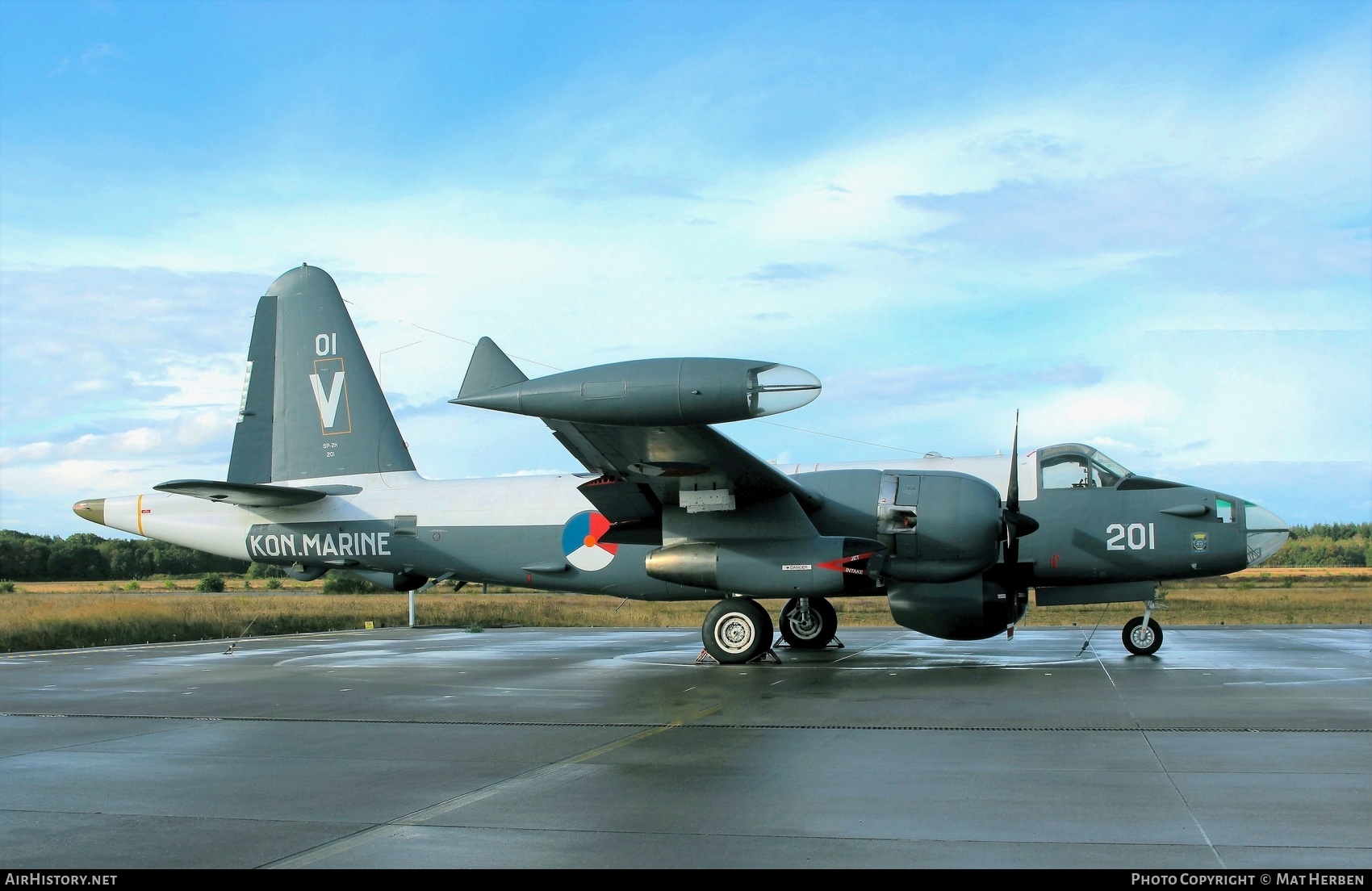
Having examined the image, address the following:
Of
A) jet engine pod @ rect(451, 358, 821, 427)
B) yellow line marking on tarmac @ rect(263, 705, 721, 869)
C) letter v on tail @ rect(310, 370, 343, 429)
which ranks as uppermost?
letter v on tail @ rect(310, 370, 343, 429)

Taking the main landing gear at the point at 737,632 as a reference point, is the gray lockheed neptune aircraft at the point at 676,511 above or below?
above

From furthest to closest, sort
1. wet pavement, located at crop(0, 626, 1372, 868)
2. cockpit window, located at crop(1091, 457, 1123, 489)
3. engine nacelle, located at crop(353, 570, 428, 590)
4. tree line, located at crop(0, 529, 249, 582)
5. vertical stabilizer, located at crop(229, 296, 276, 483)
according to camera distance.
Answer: tree line, located at crop(0, 529, 249, 582) < vertical stabilizer, located at crop(229, 296, 276, 483) < engine nacelle, located at crop(353, 570, 428, 590) < cockpit window, located at crop(1091, 457, 1123, 489) < wet pavement, located at crop(0, 626, 1372, 868)

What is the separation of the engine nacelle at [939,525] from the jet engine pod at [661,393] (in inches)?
181

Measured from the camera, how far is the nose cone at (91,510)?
19531 mm

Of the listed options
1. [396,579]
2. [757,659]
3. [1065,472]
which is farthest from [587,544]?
[1065,472]

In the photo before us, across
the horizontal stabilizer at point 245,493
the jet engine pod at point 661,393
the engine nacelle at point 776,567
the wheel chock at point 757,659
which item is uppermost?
the jet engine pod at point 661,393

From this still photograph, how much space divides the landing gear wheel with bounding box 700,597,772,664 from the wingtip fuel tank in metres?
5.03

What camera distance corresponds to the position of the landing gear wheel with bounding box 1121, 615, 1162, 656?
15977 mm

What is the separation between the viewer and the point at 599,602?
2066 inches

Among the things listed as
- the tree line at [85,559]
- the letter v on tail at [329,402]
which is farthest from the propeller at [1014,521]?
the tree line at [85,559]

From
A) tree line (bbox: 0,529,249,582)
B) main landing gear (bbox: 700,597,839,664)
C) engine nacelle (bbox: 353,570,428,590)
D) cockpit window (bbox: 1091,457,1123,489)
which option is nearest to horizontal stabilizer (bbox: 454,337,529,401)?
main landing gear (bbox: 700,597,839,664)

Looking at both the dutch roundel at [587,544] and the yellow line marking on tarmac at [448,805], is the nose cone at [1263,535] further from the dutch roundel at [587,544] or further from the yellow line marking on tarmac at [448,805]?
the yellow line marking on tarmac at [448,805]

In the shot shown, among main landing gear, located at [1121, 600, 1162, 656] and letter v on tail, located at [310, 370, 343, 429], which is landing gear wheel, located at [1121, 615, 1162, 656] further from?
letter v on tail, located at [310, 370, 343, 429]
